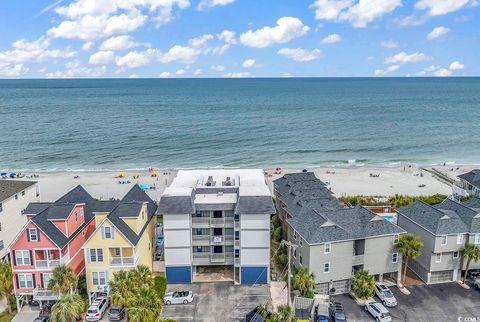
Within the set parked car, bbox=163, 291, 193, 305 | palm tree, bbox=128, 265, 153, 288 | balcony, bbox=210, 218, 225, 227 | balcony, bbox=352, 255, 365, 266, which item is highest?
balcony, bbox=210, 218, 225, 227

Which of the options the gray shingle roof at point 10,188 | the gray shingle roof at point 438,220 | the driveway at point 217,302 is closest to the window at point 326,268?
the driveway at point 217,302

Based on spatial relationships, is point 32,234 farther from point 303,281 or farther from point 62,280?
point 303,281

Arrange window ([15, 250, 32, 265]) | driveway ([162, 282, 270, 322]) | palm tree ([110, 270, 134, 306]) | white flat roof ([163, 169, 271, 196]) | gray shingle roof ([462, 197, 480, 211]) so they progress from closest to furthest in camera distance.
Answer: palm tree ([110, 270, 134, 306]) → driveway ([162, 282, 270, 322]) → window ([15, 250, 32, 265]) → white flat roof ([163, 169, 271, 196]) → gray shingle roof ([462, 197, 480, 211])

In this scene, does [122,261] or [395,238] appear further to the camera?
[395,238]

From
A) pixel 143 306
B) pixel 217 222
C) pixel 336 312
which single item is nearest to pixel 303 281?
pixel 336 312

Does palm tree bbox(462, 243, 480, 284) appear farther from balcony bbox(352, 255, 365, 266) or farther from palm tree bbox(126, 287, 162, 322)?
palm tree bbox(126, 287, 162, 322)

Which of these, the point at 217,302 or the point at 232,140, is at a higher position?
the point at 232,140

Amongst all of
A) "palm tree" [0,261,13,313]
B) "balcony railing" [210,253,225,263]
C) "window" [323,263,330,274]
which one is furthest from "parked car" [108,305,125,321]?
"window" [323,263,330,274]
